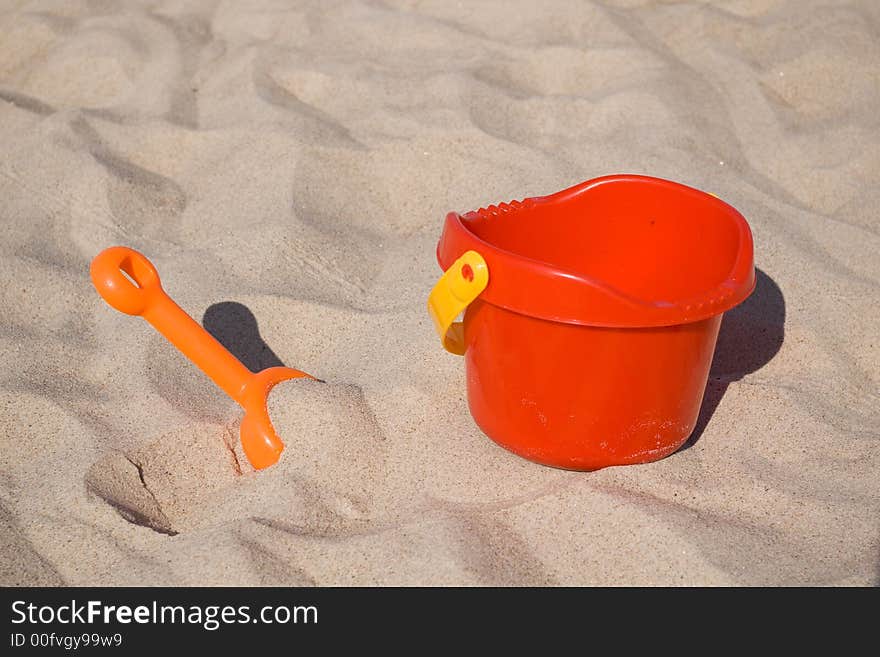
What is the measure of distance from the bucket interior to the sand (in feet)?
0.77

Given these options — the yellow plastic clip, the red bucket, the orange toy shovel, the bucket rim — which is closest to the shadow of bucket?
the red bucket

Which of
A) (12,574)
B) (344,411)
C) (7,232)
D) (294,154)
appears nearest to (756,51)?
(294,154)

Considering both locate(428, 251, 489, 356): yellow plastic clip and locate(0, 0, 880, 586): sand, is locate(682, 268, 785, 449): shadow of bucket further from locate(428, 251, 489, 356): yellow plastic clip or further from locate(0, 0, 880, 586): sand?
locate(428, 251, 489, 356): yellow plastic clip

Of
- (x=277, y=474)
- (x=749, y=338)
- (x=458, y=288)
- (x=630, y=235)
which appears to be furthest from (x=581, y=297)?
Result: (x=749, y=338)

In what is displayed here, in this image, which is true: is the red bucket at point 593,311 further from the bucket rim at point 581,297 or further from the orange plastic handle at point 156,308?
the orange plastic handle at point 156,308

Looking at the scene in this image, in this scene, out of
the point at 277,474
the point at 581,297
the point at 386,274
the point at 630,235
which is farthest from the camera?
the point at 386,274

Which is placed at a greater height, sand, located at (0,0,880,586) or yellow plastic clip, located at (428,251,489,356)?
yellow plastic clip, located at (428,251,489,356)

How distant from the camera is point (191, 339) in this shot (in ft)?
5.33

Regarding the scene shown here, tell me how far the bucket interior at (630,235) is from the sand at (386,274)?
0.23 metres

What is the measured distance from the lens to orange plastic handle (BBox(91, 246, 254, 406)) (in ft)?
5.06

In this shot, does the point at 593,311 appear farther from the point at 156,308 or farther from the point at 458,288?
the point at 156,308

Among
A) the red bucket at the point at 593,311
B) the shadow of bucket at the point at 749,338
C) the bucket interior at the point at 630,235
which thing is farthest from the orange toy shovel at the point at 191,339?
the shadow of bucket at the point at 749,338

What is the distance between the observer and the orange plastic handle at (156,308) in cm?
154

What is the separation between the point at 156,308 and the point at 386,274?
0.56 metres
